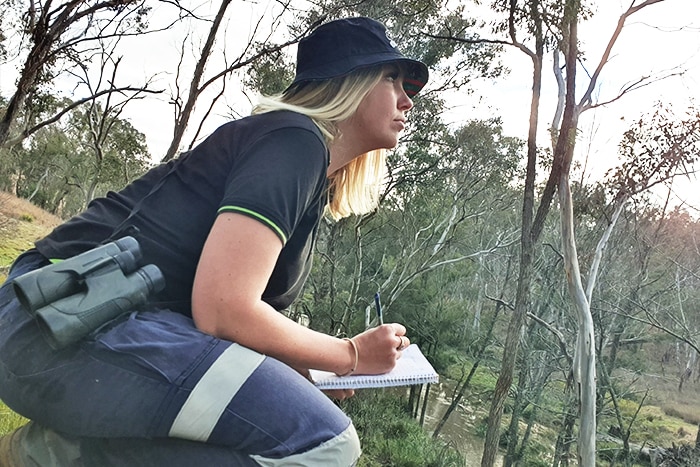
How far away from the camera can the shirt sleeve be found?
2.70 feet

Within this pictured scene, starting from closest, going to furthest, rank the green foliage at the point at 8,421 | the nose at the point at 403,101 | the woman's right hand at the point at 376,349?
the woman's right hand at the point at 376,349, the nose at the point at 403,101, the green foliage at the point at 8,421

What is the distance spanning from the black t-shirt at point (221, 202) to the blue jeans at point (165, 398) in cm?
14

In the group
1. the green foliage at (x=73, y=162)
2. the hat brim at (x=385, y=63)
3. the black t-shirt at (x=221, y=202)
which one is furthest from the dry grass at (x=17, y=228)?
the hat brim at (x=385, y=63)

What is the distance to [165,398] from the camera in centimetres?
76

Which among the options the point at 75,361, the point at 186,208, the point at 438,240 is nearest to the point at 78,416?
the point at 75,361

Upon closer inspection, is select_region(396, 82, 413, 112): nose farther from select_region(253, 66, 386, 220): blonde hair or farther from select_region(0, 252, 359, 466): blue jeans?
select_region(0, 252, 359, 466): blue jeans

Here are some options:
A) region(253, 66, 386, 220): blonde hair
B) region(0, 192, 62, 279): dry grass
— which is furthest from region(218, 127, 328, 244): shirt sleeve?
region(0, 192, 62, 279): dry grass

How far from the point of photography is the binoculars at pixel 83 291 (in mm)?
732

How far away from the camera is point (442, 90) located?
1153 centimetres

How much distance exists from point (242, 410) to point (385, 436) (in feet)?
36.9

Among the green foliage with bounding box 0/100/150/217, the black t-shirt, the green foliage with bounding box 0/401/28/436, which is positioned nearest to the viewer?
the black t-shirt

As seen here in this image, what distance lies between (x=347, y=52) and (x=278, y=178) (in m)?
0.43

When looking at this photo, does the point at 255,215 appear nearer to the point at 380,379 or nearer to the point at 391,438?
the point at 380,379

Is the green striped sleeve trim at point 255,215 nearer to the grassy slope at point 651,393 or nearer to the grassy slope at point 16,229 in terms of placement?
the grassy slope at point 16,229
